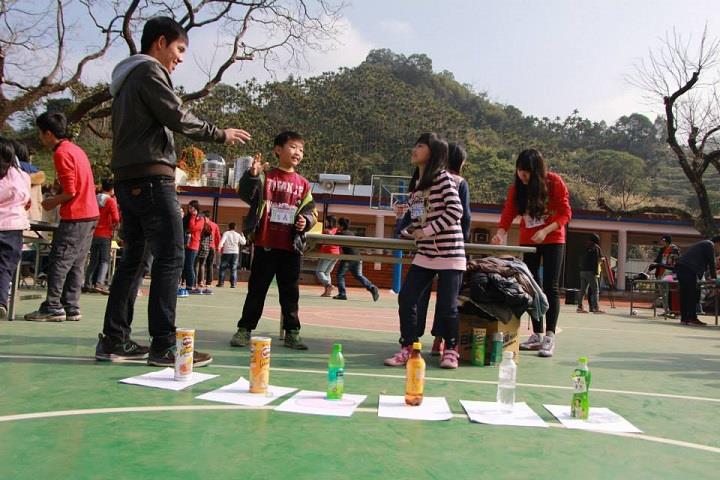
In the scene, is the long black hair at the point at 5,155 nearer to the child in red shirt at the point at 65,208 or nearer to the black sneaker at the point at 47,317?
the child in red shirt at the point at 65,208

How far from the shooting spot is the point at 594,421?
312 cm

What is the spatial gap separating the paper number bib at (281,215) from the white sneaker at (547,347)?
2420mm

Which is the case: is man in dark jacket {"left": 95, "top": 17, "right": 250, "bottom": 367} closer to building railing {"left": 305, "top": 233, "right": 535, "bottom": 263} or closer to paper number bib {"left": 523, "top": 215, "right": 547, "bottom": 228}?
building railing {"left": 305, "top": 233, "right": 535, "bottom": 263}

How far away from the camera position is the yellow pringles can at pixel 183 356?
353 cm

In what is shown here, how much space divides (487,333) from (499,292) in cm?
37

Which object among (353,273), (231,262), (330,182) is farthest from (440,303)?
(330,182)

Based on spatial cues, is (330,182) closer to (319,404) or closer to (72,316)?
(72,316)

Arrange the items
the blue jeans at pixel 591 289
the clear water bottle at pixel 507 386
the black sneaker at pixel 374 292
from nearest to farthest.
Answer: the clear water bottle at pixel 507 386, the black sneaker at pixel 374 292, the blue jeans at pixel 591 289

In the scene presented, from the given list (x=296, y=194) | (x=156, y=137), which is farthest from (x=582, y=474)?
(x=296, y=194)

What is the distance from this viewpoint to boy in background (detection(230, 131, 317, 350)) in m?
5.12

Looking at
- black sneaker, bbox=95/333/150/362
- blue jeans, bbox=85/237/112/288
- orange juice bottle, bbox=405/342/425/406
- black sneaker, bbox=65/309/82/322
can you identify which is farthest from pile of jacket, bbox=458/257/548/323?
blue jeans, bbox=85/237/112/288

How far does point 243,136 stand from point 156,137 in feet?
1.76

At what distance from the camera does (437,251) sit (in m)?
4.68

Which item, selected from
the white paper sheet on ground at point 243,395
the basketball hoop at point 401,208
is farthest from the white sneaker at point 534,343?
the white paper sheet on ground at point 243,395
